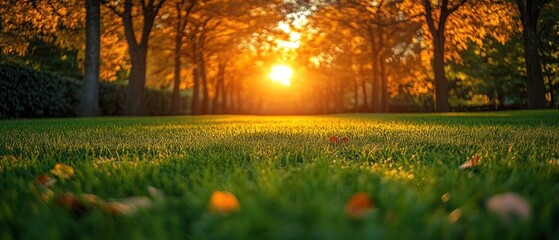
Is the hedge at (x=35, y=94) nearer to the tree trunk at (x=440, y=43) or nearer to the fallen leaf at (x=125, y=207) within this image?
the fallen leaf at (x=125, y=207)

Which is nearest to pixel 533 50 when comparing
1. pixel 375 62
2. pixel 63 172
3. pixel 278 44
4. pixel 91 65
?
pixel 375 62

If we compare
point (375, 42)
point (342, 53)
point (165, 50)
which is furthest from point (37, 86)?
point (342, 53)

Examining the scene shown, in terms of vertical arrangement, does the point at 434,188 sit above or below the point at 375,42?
below

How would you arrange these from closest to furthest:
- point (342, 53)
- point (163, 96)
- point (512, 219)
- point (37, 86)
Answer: point (512, 219) < point (37, 86) < point (163, 96) < point (342, 53)

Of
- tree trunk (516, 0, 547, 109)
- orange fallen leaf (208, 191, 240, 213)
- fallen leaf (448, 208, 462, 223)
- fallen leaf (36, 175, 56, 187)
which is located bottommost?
fallen leaf (36, 175, 56, 187)

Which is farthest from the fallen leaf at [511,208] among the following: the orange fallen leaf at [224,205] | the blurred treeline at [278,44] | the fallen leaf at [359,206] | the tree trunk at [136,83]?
the tree trunk at [136,83]

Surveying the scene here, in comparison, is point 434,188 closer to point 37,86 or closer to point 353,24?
point 37,86

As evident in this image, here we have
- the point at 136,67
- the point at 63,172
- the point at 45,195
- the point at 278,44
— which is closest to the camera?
the point at 45,195

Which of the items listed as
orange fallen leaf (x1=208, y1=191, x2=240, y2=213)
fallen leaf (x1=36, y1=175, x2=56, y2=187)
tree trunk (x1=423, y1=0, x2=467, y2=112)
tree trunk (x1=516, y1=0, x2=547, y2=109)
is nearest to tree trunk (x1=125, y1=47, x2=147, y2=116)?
tree trunk (x1=423, y1=0, x2=467, y2=112)

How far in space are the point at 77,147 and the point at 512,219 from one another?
403cm

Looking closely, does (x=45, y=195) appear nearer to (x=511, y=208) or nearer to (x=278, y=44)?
(x=511, y=208)

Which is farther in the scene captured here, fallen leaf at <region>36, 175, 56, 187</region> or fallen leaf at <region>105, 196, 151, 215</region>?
fallen leaf at <region>36, 175, 56, 187</region>

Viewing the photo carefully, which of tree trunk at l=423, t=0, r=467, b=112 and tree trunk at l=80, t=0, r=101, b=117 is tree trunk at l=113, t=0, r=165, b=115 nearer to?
tree trunk at l=80, t=0, r=101, b=117

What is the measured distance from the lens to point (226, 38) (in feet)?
97.5
